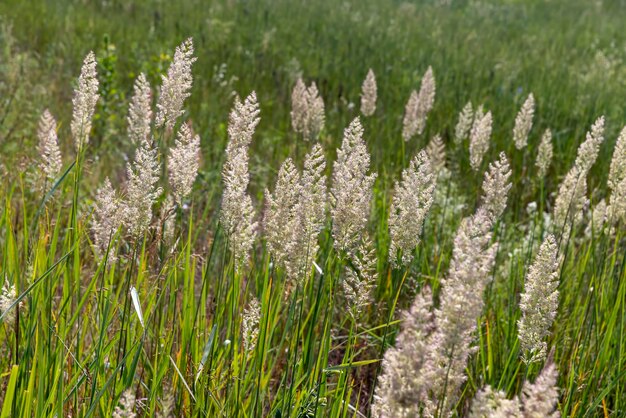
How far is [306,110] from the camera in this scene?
3.49m

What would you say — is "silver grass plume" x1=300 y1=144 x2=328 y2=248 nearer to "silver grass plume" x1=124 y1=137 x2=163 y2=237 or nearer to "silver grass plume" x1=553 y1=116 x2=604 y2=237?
"silver grass plume" x1=124 y1=137 x2=163 y2=237

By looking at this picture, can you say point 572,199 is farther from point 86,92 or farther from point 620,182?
point 86,92

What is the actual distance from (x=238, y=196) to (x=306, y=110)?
5.22ft

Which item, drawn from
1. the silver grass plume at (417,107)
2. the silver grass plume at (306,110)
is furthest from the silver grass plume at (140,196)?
the silver grass plume at (417,107)

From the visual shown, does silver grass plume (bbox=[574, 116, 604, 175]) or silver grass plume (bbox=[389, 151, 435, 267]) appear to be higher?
silver grass plume (bbox=[574, 116, 604, 175])

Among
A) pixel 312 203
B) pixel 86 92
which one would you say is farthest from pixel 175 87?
pixel 312 203

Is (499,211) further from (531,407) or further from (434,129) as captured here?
(434,129)

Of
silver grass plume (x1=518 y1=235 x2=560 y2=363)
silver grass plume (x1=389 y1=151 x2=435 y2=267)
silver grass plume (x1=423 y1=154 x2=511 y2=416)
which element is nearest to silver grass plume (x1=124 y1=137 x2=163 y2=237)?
silver grass plume (x1=389 y1=151 x2=435 y2=267)

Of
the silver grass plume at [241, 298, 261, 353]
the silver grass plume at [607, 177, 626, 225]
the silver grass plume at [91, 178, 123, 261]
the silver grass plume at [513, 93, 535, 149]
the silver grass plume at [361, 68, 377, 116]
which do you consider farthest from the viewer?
the silver grass plume at [361, 68, 377, 116]

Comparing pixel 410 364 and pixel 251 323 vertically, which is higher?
pixel 251 323

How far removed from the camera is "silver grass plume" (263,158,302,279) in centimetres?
199

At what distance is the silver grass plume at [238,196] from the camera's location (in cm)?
196

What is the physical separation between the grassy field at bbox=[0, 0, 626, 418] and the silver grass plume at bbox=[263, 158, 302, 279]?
2 cm

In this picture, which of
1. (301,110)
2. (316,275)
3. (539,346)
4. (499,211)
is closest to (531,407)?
(539,346)
